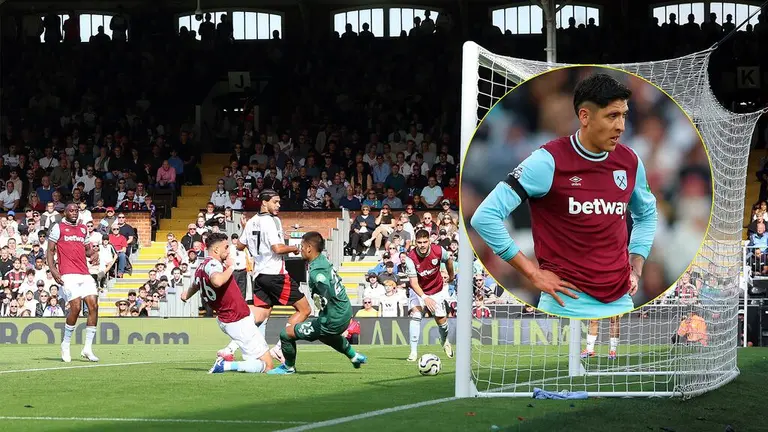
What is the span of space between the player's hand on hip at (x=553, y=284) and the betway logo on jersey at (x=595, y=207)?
527 millimetres

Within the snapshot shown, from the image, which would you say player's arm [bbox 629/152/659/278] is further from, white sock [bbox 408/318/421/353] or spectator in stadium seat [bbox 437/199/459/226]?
spectator in stadium seat [bbox 437/199/459/226]

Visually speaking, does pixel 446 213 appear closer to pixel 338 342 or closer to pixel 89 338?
pixel 89 338

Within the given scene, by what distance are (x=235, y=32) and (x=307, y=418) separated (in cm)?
3373

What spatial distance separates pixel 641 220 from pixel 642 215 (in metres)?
0.04

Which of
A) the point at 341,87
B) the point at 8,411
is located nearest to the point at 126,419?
the point at 8,411

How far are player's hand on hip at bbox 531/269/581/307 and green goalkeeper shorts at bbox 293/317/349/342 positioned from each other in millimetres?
4228

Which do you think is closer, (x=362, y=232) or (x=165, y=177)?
(x=362, y=232)

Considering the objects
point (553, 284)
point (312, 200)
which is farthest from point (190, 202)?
point (553, 284)

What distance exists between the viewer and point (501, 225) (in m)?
9.23

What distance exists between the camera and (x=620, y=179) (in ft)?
29.9

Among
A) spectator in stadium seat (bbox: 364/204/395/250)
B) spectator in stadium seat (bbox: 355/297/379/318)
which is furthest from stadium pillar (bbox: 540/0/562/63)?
spectator in stadium seat (bbox: 355/297/379/318)

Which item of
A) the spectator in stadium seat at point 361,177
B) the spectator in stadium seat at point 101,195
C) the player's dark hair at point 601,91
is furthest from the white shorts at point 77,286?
the spectator in stadium seat at point 101,195

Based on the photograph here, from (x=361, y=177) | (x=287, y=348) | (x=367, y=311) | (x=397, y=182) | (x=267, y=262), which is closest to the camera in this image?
(x=287, y=348)

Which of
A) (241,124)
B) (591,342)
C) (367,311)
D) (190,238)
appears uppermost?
(241,124)
